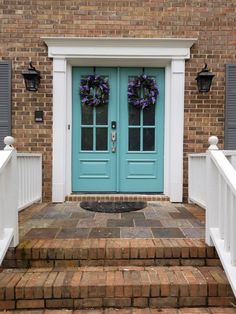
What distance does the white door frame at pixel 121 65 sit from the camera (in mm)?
4262

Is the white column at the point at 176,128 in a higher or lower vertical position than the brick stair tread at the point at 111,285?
Result: higher

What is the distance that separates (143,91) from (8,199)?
8.83ft

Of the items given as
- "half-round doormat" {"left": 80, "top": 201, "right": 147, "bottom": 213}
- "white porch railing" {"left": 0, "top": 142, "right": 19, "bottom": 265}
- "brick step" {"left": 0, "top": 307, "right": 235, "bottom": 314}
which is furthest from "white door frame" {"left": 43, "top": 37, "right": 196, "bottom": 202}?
"brick step" {"left": 0, "top": 307, "right": 235, "bottom": 314}

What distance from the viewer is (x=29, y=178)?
3854 mm

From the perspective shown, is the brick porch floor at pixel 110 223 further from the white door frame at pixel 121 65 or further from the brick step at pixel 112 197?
the white door frame at pixel 121 65

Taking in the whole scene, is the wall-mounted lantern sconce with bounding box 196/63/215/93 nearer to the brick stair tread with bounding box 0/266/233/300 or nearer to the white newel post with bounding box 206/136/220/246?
the white newel post with bounding box 206/136/220/246

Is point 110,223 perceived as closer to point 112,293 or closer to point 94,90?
point 112,293

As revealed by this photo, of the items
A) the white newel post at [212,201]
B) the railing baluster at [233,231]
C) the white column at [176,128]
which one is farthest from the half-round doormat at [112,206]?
the railing baluster at [233,231]

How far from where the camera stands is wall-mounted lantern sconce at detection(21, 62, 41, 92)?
4.15m

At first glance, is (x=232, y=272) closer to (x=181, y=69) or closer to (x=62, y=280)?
(x=62, y=280)

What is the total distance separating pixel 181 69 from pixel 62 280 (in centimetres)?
331

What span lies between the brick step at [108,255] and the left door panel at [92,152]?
2067 millimetres

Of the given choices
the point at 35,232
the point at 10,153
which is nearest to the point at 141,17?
the point at 10,153

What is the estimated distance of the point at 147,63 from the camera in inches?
174
